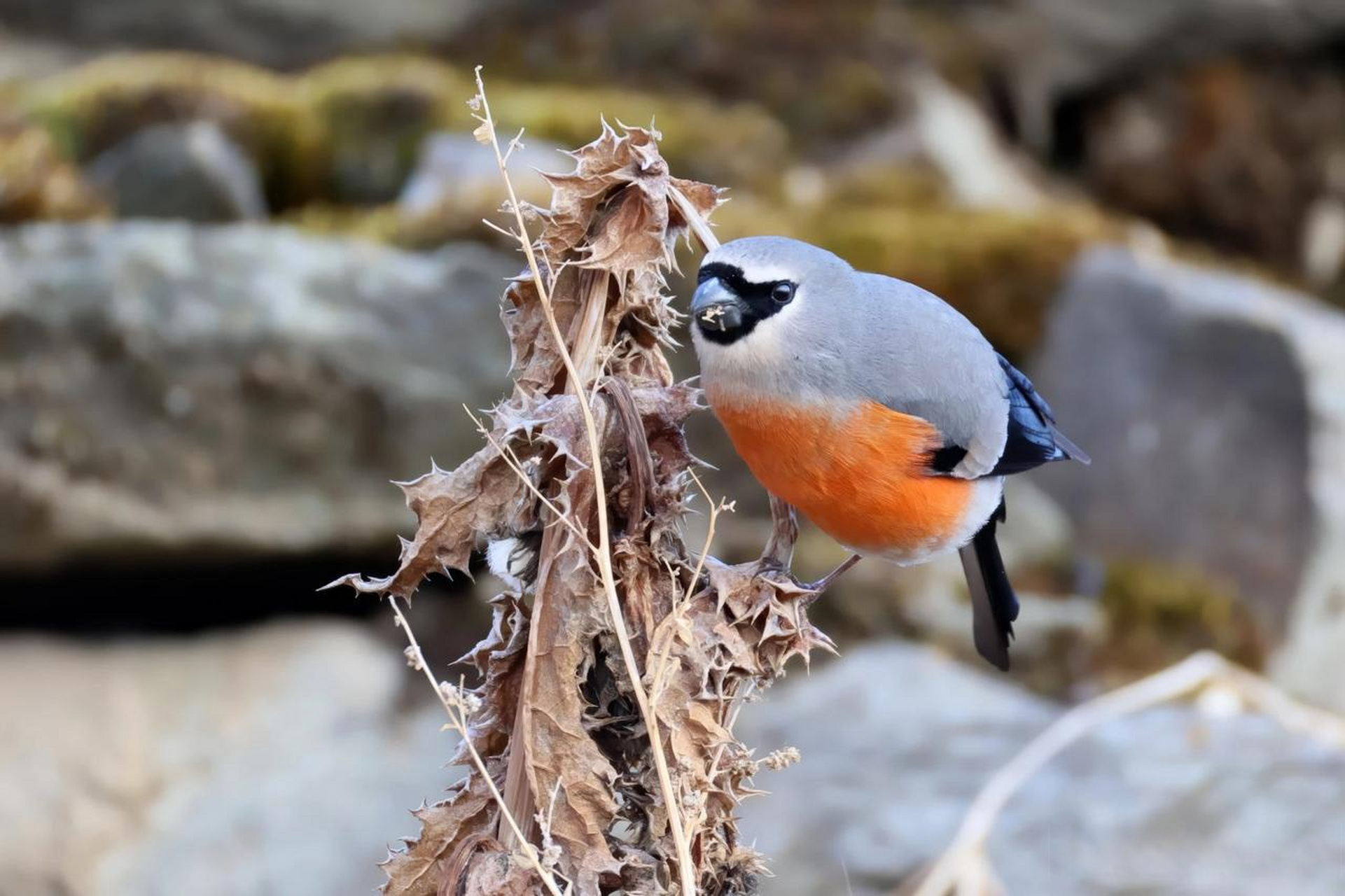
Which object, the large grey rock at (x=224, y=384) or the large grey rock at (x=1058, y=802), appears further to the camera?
the large grey rock at (x=224, y=384)

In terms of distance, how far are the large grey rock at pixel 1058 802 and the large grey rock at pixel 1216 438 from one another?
99 cm

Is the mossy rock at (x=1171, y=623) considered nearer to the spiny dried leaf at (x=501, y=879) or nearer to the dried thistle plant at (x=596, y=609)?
the dried thistle plant at (x=596, y=609)

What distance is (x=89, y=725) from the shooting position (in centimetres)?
436

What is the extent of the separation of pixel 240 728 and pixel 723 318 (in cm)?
342

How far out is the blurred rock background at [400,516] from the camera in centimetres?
364

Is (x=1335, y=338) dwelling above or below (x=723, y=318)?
below

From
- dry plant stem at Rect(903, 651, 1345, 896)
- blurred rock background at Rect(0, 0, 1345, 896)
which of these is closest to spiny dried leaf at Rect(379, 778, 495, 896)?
dry plant stem at Rect(903, 651, 1345, 896)

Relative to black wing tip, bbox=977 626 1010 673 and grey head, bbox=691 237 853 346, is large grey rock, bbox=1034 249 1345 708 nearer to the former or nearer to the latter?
black wing tip, bbox=977 626 1010 673

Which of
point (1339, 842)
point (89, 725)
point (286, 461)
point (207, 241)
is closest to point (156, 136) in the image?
point (207, 241)

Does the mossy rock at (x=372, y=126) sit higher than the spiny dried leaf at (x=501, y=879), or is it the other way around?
the spiny dried leaf at (x=501, y=879)

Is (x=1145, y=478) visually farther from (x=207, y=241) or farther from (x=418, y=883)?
(x=418, y=883)

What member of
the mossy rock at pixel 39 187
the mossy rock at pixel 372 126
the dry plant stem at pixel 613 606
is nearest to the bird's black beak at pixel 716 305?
the dry plant stem at pixel 613 606

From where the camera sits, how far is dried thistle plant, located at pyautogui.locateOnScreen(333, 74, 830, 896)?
4.08ft

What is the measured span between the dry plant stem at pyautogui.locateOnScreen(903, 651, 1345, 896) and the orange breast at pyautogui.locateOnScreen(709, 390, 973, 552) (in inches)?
27.4
